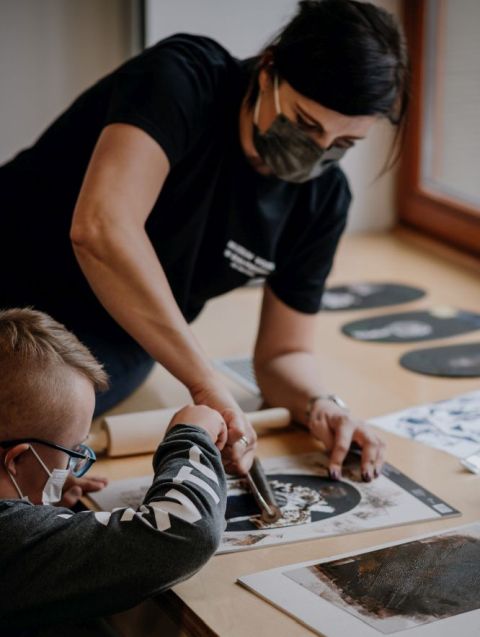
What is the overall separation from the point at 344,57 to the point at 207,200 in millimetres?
322

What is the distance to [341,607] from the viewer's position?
1033 mm

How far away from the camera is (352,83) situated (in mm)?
1353

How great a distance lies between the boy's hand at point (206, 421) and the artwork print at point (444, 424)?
40 cm

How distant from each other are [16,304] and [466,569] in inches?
31.8

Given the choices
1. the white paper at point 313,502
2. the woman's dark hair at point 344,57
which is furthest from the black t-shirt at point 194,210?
the white paper at point 313,502

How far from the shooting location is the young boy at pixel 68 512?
100 cm

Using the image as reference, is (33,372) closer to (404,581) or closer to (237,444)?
(237,444)

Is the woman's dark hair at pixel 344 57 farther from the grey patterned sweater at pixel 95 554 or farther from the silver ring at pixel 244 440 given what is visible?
the grey patterned sweater at pixel 95 554

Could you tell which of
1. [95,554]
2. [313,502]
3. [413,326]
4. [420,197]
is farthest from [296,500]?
[420,197]

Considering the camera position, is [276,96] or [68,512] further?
[276,96]

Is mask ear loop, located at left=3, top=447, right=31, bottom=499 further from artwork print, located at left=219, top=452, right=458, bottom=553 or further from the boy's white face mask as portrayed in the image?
artwork print, located at left=219, top=452, right=458, bottom=553

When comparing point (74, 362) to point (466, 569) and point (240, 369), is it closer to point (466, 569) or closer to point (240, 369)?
point (466, 569)

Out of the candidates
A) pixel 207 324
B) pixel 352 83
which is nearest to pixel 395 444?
pixel 352 83

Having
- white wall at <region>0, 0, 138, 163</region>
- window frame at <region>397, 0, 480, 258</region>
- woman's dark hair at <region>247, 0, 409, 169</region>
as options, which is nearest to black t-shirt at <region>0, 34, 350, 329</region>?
woman's dark hair at <region>247, 0, 409, 169</region>
